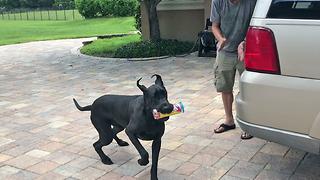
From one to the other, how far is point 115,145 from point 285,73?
226cm

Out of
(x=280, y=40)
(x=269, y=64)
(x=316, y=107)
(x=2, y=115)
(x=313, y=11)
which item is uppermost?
(x=313, y=11)

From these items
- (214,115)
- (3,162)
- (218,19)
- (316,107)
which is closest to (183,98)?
(214,115)

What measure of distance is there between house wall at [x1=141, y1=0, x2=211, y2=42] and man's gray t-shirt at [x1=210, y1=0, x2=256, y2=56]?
278 inches

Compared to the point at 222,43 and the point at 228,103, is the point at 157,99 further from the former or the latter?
the point at 228,103

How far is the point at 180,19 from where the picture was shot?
1209cm

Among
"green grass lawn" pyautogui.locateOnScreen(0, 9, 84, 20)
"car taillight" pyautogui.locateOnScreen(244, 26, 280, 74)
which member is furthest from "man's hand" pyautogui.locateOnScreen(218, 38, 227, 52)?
"green grass lawn" pyautogui.locateOnScreen(0, 9, 84, 20)

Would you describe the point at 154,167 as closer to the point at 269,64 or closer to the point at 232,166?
the point at 232,166

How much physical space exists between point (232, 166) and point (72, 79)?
5.55 m

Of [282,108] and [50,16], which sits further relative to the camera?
[50,16]

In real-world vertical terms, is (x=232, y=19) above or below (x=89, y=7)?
below

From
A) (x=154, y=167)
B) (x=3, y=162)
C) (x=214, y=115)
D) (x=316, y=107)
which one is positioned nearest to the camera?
(x=316, y=107)

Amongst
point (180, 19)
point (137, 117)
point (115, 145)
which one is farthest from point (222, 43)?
point (180, 19)

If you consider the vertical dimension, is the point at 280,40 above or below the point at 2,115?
above

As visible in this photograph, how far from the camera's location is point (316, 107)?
2547mm
